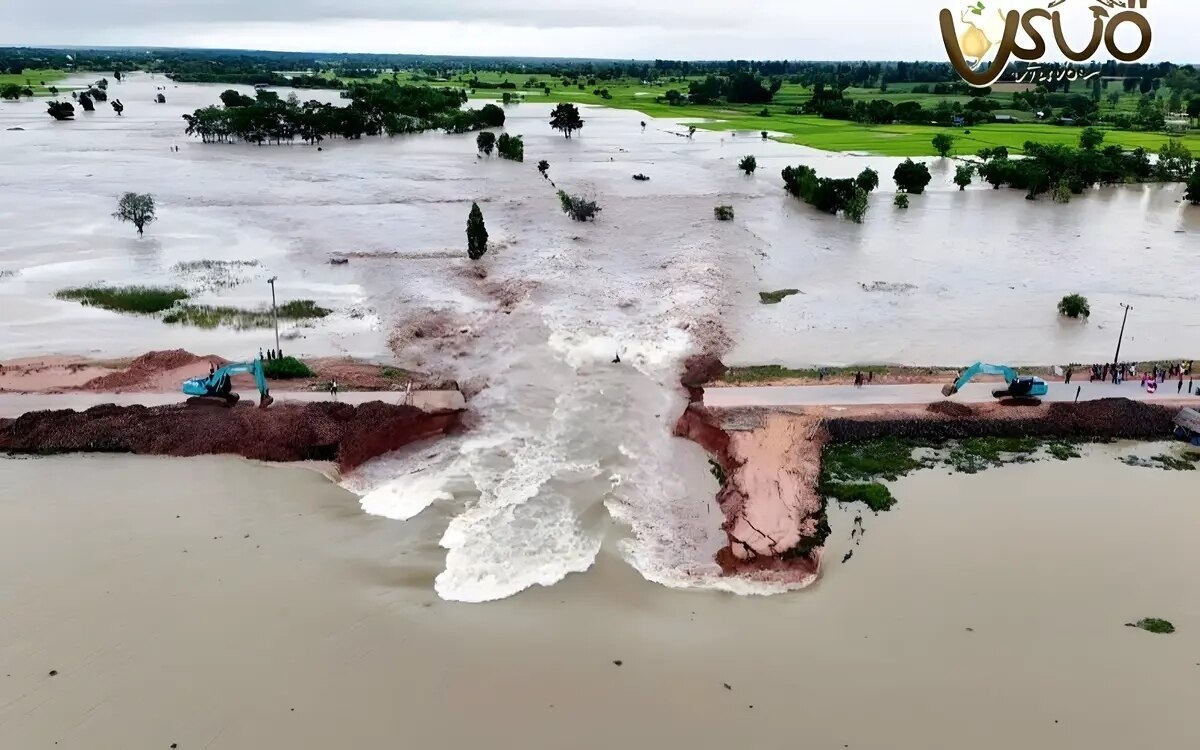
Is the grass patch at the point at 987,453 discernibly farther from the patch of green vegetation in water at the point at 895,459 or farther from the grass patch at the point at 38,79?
the grass patch at the point at 38,79

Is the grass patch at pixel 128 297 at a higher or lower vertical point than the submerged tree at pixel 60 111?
lower

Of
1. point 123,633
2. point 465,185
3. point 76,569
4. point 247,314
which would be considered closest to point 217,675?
point 123,633

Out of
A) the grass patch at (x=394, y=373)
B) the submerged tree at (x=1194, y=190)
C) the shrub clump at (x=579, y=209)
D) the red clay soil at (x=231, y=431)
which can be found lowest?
the red clay soil at (x=231, y=431)

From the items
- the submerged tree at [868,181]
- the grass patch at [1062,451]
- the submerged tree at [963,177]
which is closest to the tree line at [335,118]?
the submerged tree at [868,181]

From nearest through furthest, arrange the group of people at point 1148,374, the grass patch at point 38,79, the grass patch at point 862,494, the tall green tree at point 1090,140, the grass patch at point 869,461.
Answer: the grass patch at point 862,494 < the grass patch at point 869,461 < the group of people at point 1148,374 < the tall green tree at point 1090,140 < the grass patch at point 38,79

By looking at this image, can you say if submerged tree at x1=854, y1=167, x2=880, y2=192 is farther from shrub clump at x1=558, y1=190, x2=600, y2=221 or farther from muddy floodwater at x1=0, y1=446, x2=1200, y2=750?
muddy floodwater at x1=0, y1=446, x2=1200, y2=750

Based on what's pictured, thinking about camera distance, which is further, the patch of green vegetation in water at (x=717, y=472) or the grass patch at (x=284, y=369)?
the grass patch at (x=284, y=369)

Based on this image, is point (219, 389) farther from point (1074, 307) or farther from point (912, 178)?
point (912, 178)
